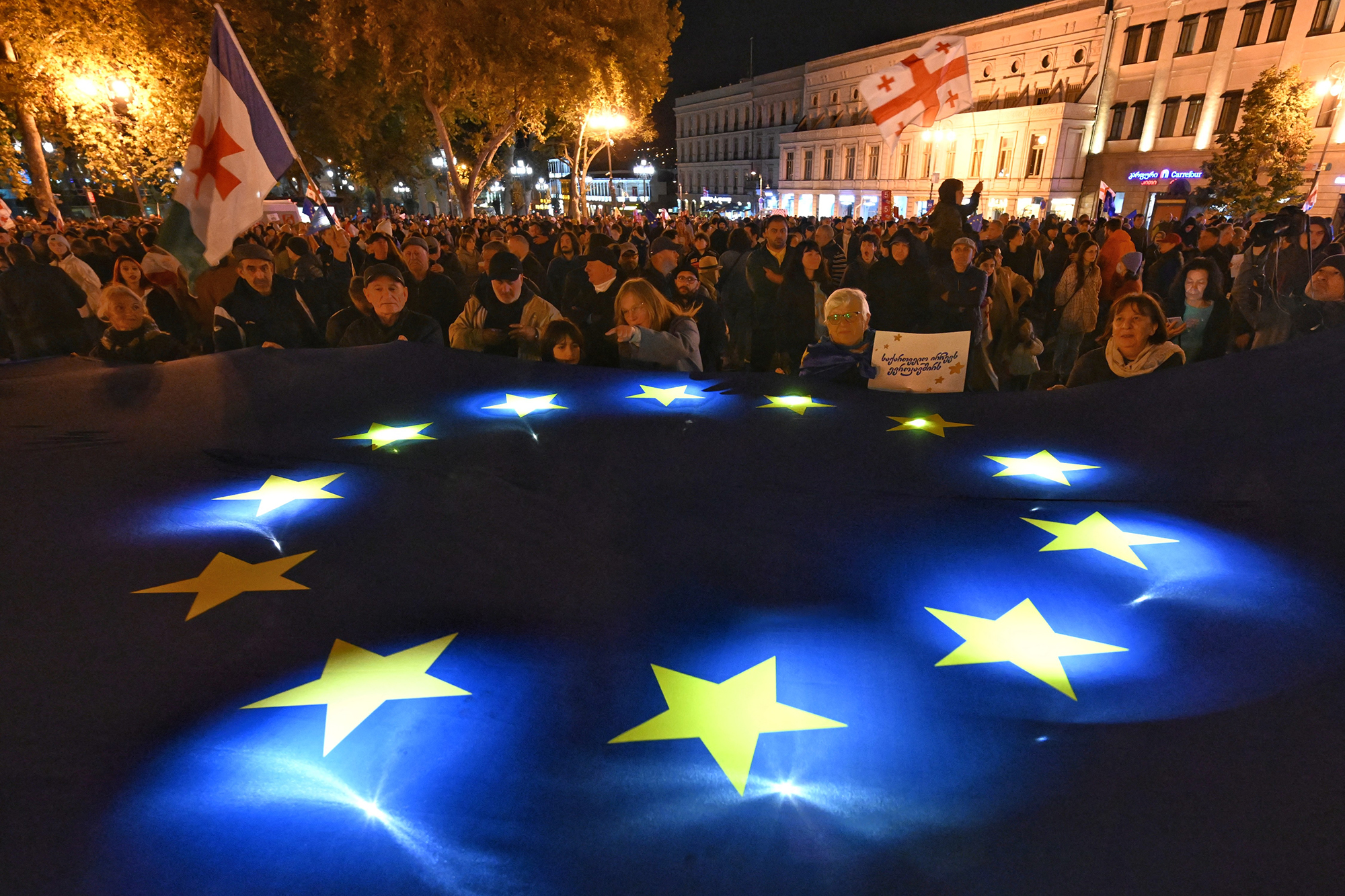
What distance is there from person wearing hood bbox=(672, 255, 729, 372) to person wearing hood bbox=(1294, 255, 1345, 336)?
14.3 feet

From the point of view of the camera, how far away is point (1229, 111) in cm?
3675

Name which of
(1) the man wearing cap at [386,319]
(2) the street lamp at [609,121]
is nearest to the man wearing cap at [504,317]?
(1) the man wearing cap at [386,319]

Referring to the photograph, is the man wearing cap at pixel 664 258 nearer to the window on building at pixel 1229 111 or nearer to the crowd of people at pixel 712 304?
the crowd of people at pixel 712 304

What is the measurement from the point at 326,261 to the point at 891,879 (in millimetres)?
10894

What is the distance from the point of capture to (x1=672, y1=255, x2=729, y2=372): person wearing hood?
6219 mm

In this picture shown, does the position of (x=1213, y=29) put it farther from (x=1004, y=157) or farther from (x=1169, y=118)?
(x=1004, y=157)

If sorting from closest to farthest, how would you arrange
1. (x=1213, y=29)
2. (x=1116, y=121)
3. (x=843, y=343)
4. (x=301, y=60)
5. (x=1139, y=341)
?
(x=1139, y=341), (x=843, y=343), (x=301, y=60), (x=1213, y=29), (x=1116, y=121)

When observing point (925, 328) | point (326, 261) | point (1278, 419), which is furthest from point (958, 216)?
point (326, 261)

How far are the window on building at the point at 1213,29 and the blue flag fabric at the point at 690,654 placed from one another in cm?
4773

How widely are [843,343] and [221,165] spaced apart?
4704 millimetres

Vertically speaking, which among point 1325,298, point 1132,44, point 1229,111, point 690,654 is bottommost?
point 690,654

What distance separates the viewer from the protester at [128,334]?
534 centimetres

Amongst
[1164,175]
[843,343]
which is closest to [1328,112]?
[1164,175]

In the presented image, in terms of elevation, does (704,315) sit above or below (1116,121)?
below
